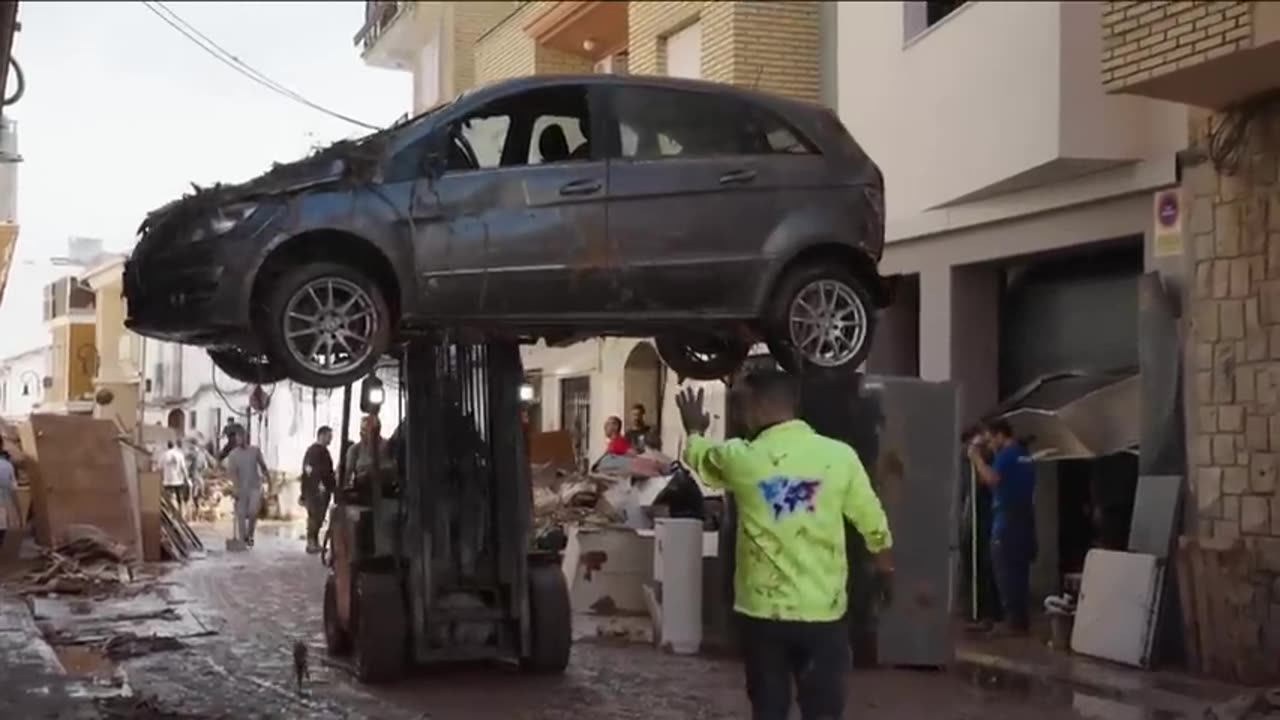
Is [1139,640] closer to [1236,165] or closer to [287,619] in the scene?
[1236,165]

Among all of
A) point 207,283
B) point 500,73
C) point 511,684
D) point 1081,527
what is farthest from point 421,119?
point 500,73

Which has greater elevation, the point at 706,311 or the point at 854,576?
the point at 706,311

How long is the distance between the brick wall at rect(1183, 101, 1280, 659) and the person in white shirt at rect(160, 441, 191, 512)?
1709 cm

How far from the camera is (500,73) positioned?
85.1 feet

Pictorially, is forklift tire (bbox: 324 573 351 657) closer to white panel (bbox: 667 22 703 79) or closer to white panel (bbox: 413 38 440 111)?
white panel (bbox: 667 22 703 79)

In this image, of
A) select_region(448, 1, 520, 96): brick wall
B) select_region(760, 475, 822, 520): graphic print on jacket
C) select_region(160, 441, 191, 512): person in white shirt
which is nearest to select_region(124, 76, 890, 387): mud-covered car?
select_region(760, 475, 822, 520): graphic print on jacket

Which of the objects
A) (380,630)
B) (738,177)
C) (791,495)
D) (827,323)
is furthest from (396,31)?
(791,495)

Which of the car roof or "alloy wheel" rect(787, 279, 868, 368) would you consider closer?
the car roof

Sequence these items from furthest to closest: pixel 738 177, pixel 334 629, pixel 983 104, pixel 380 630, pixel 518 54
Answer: pixel 518 54 → pixel 983 104 → pixel 334 629 → pixel 380 630 → pixel 738 177

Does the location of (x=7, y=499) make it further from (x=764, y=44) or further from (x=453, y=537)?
(x=764, y=44)

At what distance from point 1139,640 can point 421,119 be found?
6298 mm

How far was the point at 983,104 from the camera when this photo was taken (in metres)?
14.9

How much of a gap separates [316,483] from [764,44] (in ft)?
25.1

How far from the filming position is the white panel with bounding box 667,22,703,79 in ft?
68.7
